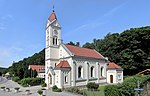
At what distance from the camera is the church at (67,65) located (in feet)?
126

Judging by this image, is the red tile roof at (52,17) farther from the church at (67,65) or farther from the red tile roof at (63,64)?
the red tile roof at (63,64)

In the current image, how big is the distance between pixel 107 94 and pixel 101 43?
50840 millimetres

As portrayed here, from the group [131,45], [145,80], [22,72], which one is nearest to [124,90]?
[145,80]

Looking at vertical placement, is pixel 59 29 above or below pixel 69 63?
above

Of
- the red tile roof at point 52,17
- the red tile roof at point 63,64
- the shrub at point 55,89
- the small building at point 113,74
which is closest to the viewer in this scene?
the shrub at point 55,89

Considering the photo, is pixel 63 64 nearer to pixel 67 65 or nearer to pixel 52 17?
pixel 67 65

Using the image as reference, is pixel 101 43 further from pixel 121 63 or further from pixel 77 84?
pixel 77 84

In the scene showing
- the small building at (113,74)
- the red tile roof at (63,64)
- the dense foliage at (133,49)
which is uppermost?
the dense foliage at (133,49)

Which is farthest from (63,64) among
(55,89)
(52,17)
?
(52,17)

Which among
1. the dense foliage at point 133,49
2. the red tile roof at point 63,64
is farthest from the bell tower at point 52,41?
the dense foliage at point 133,49

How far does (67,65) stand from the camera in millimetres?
39125

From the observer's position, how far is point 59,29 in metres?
44.6

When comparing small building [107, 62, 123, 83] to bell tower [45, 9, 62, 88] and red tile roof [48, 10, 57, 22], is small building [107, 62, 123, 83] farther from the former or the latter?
red tile roof [48, 10, 57, 22]

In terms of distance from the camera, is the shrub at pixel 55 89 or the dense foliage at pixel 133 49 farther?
the dense foliage at pixel 133 49
